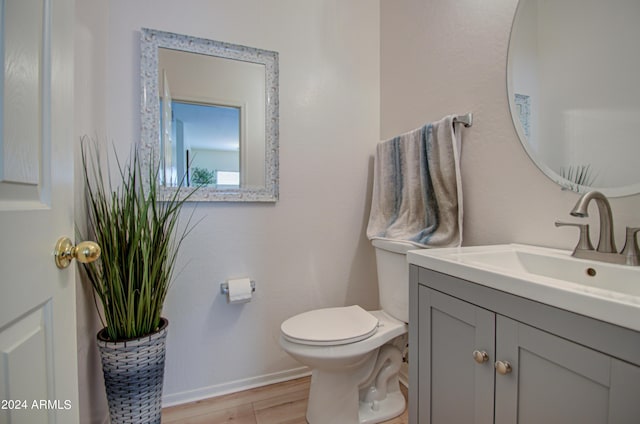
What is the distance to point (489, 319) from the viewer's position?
0.69 meters

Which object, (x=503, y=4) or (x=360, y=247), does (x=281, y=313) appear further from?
(x=503, y=4)

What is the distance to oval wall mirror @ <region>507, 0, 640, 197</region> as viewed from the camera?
80 centimetres

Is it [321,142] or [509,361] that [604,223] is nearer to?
[509,361]

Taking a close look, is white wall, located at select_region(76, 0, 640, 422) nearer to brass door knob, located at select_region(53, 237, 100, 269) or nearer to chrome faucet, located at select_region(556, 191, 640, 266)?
chrome faucet, located at select_region(556, 191, 640, 266)

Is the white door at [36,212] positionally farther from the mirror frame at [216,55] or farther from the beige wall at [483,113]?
the beige wall at [483,113]

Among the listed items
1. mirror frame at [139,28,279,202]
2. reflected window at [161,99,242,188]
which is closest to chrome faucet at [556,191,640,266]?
mirror frame at [139,28,279,202]

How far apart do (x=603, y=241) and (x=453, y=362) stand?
52cm

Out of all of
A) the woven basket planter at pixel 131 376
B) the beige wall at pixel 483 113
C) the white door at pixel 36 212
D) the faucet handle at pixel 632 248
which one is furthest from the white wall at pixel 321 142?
the white door at pixel 36 212

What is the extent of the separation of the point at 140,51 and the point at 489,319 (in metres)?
1.79

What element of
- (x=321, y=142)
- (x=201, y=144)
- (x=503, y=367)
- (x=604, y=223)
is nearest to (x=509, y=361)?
(x=503, y=367)

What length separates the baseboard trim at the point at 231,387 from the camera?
4.91ft

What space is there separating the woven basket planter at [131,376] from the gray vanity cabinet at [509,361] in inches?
38.3

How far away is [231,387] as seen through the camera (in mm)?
1596

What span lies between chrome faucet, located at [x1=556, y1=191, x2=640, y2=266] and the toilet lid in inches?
31.2
